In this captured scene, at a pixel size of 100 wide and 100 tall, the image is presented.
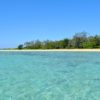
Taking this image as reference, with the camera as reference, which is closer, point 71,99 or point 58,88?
point 71,99

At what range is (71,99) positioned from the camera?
7961 millimetres

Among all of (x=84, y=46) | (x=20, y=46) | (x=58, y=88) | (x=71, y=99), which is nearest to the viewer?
(x=71, y=99)

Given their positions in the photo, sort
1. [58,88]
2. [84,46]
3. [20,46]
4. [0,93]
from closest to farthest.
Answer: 1. [0,93]
2. [58,88]
3. [84,46]
4. [20,46]

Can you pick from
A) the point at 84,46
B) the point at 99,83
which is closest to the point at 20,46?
the point at 84,46

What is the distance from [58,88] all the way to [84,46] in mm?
62246

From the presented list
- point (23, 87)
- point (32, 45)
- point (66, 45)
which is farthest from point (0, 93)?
point (32, 45)

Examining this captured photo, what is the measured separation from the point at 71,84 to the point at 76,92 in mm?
1704

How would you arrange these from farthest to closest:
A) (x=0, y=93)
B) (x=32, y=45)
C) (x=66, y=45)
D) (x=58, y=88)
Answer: (x=32, y=45), (x=66, y=45), (x=58, y=88), (x=0, y=93)

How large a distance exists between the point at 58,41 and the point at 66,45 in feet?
14.8

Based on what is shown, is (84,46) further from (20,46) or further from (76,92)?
(76,92)

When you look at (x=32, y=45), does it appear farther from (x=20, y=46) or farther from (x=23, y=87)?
(x=23, y=87)

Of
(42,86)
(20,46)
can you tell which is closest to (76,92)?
(42,86)

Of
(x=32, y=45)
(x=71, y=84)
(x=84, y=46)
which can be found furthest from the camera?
(x=32, y=45)

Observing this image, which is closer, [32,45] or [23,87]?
[23,87]
